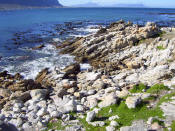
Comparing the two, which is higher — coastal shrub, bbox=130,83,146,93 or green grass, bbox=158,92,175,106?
green grass, bbox=158,92,175,106

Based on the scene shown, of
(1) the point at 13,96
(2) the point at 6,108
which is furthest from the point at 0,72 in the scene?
(2) the point at 6,108

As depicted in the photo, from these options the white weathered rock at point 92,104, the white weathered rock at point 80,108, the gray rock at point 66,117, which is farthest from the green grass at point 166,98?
the gray rock at point 66,117

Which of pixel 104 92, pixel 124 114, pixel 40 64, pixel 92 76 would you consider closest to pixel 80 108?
pixel 124 114

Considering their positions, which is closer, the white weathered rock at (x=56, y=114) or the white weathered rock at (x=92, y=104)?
the white weathered rock at (x=56, y=114)

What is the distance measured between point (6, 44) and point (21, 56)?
12984mm

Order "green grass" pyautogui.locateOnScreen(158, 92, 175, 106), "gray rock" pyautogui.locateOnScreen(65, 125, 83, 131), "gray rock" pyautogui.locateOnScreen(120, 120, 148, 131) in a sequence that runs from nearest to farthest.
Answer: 1. "gray rock" pyautogui.locateOnScreen(120, 120, 148, 131)
2. "gray rock" pyautogui.locateOnScreen(65, 125, 83, 131)
3. "green grass" pyautogui.locateOnScreen(158, 92, 175, 106)

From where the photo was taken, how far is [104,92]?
65.2 ft

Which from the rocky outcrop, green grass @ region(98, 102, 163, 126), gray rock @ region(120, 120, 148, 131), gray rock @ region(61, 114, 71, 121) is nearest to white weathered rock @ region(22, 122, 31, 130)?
gray rock @ region(61, 114, 71, 121)

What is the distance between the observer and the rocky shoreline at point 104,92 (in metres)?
12.9

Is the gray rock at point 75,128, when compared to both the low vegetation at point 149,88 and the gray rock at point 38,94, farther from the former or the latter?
the gray rock at point 38,94

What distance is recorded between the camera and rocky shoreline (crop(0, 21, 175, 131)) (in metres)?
12.9

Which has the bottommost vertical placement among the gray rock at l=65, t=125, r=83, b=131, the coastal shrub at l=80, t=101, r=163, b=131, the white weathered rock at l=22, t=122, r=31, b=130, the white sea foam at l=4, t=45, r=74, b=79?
the white sea foam at l=4, t=45, r=74, b=79

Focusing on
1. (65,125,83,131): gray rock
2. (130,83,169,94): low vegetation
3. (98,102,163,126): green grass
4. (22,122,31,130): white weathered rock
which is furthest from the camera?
(130,83,169,94): low vegetation

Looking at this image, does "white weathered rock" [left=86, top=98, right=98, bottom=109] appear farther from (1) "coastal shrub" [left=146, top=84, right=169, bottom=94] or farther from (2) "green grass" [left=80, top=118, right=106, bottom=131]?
(1) "coastal shrub" [left=146, top=84, right=169, bottom=94]
